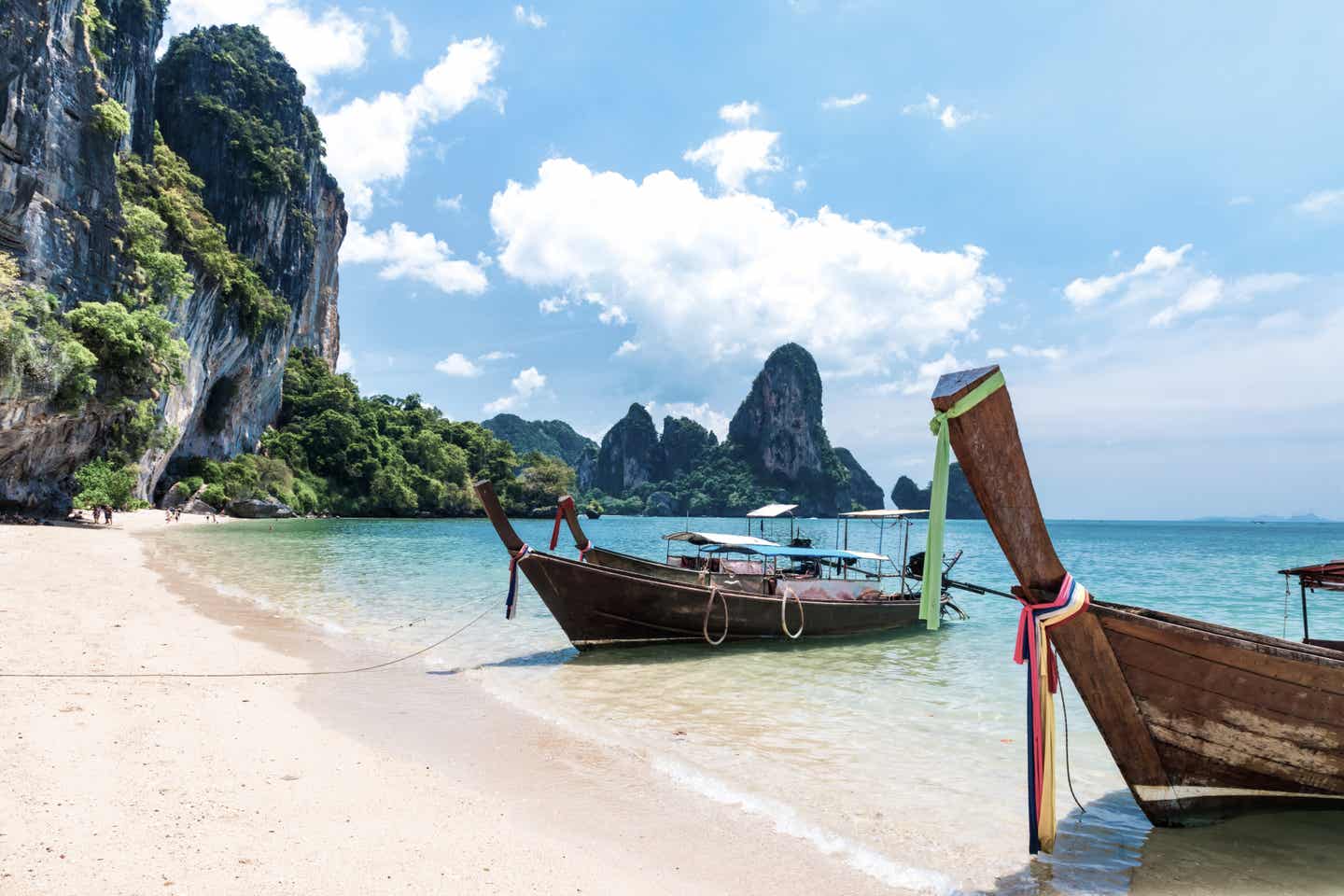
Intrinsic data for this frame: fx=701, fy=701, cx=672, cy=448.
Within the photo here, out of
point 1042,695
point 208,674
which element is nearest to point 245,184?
point 208,674

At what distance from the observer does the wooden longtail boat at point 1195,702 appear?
153 inches

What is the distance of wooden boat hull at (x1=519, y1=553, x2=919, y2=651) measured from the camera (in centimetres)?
1016

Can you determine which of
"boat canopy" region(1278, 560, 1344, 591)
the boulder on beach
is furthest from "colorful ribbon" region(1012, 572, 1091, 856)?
the boulder on beach

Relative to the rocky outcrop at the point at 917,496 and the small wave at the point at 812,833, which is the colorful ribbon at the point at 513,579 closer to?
the small wave at the point at 812,833

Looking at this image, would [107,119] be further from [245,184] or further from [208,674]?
[245,184]

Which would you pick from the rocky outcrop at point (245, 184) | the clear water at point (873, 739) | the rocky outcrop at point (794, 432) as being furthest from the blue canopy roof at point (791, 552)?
the rocky outcrop at point (794, 432)

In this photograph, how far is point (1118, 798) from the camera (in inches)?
215

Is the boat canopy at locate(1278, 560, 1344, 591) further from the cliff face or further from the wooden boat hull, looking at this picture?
the cliff face

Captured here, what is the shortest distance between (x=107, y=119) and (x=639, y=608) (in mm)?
28523

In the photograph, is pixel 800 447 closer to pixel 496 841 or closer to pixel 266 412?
pixel 266 412

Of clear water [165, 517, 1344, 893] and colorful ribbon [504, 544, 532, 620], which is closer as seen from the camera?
clear water [165, 517, 1344, 893]

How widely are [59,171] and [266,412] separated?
131 ft

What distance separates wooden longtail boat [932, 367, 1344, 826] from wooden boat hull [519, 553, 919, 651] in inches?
268

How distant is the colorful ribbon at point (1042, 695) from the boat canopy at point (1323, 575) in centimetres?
419
